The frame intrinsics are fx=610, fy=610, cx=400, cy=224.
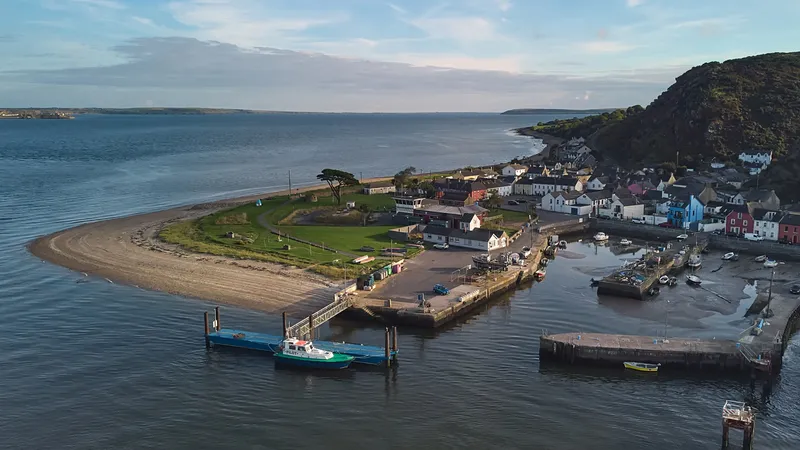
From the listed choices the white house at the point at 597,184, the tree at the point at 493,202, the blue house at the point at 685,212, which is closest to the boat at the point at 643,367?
the blue house at the point at 685,212

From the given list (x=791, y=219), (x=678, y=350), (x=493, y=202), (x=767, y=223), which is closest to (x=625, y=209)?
(x=767, y=223)

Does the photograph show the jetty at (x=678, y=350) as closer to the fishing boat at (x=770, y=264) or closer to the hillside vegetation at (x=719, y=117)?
the fishing boat at (x=770, y=264)

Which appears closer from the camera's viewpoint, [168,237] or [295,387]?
[295,387]

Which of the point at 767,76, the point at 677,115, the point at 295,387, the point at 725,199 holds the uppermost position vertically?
the point at 767,76

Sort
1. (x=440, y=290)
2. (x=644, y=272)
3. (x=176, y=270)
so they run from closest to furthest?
(x=440, y=290) < (x=644, y=272) < (x=176, y=270)

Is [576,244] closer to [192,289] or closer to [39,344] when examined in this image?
[192,289]

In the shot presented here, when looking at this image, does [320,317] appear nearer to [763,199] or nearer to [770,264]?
[770,264]

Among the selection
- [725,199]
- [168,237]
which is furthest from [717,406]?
[725,199]
